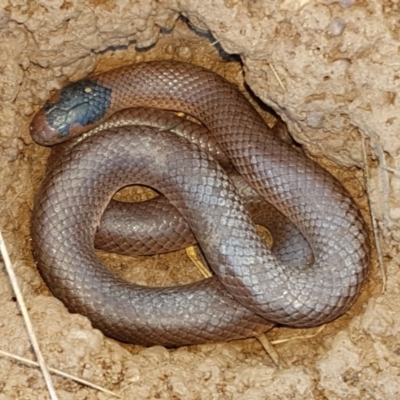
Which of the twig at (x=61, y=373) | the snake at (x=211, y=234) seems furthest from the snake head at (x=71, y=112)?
the twig at (x=61, y=373)

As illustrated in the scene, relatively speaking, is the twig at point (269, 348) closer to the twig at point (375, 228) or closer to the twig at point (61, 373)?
the twig at point (375, 228)

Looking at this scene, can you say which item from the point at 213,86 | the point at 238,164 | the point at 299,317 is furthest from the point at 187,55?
the point at 299,317

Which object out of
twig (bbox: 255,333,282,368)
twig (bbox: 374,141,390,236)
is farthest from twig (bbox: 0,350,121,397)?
twig (bbox: 374,141,390,236)

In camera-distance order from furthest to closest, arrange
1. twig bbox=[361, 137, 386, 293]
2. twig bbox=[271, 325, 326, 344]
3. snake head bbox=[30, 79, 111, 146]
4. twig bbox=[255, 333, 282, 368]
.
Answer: snake head bbox=[30, 79, 111, 146] < twig bbox=[271, 325, 326, 344] < twig bbox=[255, 333, 282, 368] < twig bbox=[361, 137, 386, 293]

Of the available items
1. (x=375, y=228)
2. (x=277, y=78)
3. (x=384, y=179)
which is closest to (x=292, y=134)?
(x=277, y=78)

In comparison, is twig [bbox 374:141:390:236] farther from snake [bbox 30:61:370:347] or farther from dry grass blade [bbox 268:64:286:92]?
dry grass blade [bbox 268:64:286:92]

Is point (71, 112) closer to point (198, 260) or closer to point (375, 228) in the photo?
point (198, 260)

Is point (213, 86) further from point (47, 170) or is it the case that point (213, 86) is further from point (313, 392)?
point (313, 392)
